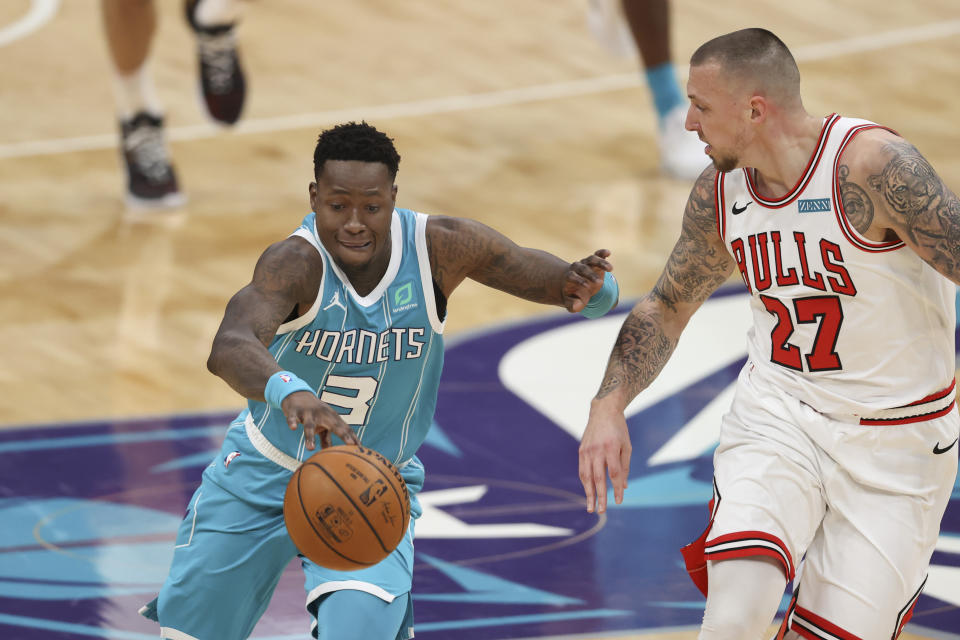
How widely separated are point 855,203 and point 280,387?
4.99 feet

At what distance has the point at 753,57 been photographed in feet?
13.9

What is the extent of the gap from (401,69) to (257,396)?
872 cm

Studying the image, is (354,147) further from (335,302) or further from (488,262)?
(488,262)

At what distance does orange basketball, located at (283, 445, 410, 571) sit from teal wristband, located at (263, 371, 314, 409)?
0.18 m

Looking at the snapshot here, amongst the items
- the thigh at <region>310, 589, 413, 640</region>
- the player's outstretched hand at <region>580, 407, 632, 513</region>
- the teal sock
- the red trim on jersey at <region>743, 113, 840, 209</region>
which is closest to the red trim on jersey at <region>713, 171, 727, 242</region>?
the red trim on jersey at <region>743, 113, 840, 209</region>

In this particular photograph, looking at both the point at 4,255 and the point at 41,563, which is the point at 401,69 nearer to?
the point at 4,255

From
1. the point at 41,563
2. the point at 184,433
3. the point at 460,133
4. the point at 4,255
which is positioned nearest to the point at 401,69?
the point at 460,133

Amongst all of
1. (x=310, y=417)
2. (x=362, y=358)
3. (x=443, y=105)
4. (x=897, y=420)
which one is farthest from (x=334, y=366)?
(x=443, y=105)

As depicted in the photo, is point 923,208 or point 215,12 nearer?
point 923,208

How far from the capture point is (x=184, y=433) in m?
7.03

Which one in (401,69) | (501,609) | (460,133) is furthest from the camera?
(401,69)

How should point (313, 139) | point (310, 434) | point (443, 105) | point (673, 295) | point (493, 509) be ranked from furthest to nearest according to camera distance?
point (443, 105), point (313, 139), point (493, 509), point (673, 295), point (310, 434)

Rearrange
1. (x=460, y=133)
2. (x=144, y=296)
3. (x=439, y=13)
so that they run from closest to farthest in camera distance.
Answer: (x=144, y=296) → (x=460, y=133) → (x=439, y=13)

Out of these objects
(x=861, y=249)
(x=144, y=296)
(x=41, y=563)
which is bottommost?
(x=41, y=563)
